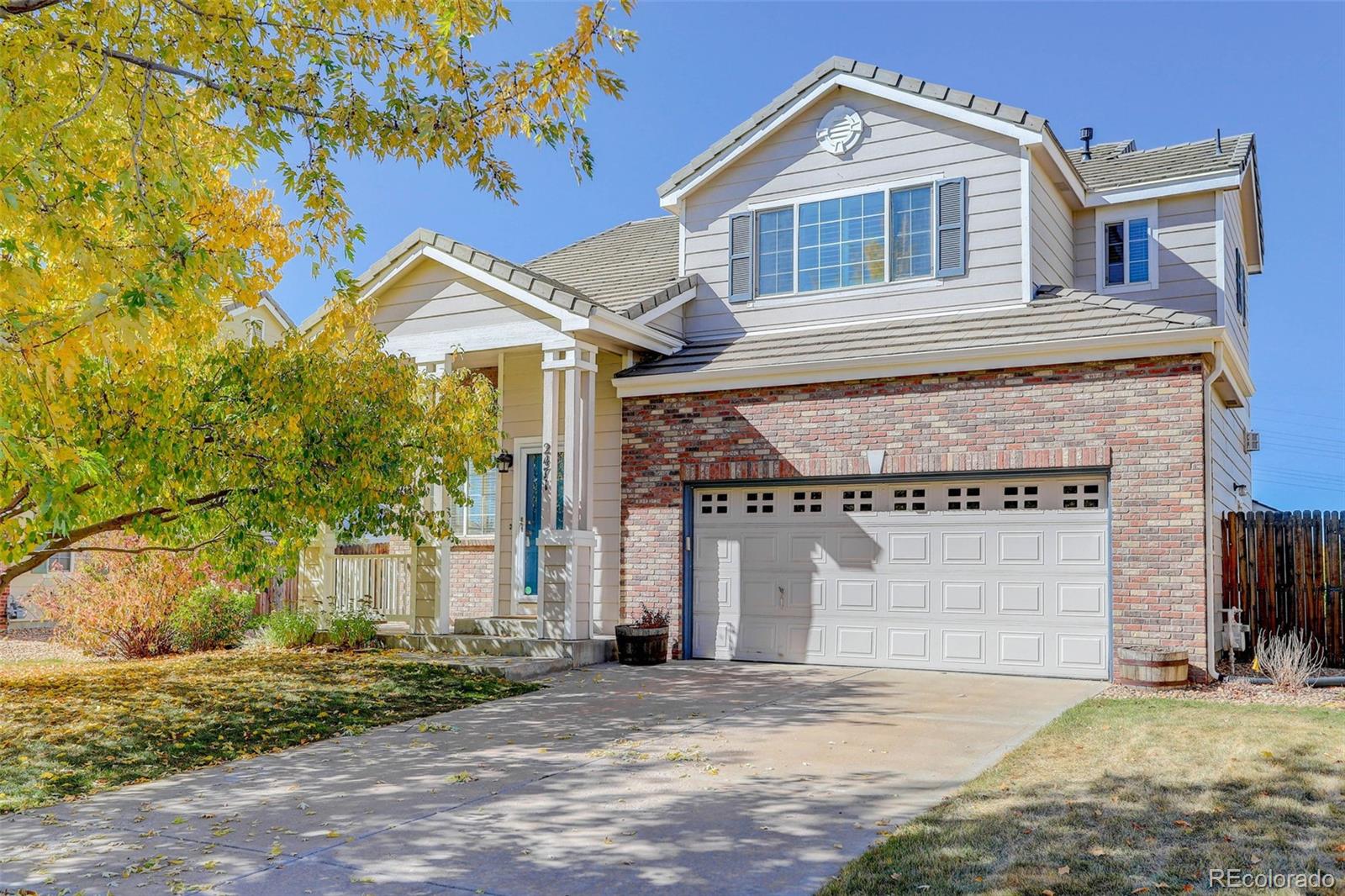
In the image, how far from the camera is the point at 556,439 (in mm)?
14062

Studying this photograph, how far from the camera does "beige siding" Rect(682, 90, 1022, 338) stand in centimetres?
1355

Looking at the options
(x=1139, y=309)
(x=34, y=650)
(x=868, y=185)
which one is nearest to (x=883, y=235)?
(x=868, y=185)

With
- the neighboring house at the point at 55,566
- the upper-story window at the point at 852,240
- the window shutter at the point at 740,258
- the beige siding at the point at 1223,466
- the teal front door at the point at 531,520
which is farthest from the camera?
the neighboring house at the point at 55,566

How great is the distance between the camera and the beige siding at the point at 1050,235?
535 inches

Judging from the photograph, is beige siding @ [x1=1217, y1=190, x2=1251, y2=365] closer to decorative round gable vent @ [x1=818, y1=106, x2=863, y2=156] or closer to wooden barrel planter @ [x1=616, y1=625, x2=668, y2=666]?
decorative round gable vent @ [x1=818, y1=106, x2=863, y2=156]

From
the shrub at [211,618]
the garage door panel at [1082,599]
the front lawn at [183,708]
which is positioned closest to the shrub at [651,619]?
the front lawn at [183,708]

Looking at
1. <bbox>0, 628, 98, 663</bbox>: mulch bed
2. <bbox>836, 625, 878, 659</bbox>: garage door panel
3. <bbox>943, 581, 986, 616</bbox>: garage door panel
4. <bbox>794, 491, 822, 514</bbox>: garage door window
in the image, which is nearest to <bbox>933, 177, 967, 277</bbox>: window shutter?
<bbox>794, 491, 822, 514</bbox>: garage door window

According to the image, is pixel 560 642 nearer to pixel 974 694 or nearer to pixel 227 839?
pixel 974 694

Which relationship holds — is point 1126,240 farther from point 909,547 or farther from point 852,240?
point 909,547

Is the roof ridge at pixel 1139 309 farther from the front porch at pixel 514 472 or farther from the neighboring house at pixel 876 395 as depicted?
the front porch at pixel 514 472

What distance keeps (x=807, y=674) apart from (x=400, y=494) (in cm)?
505

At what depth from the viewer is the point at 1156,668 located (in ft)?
35.4

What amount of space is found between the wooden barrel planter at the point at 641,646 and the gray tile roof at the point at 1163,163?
8.74m

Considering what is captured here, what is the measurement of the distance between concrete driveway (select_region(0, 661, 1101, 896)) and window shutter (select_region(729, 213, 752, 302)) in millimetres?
6656
